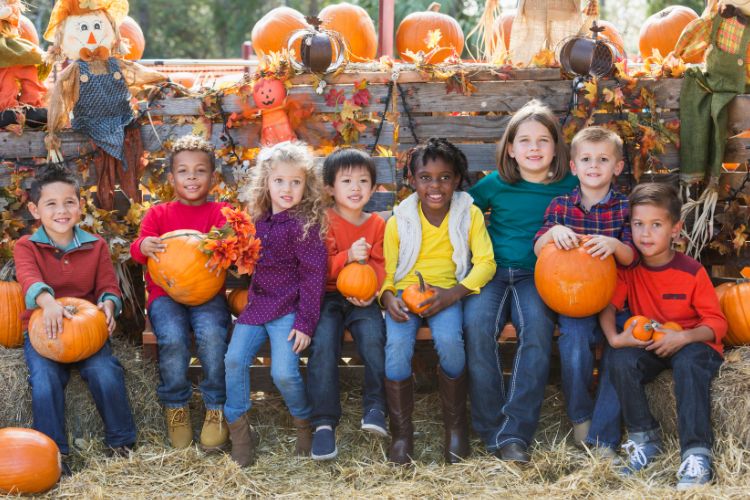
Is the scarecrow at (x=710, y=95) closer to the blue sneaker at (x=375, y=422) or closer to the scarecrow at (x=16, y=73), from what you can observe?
the blue sneaker at (x=375, y=422)

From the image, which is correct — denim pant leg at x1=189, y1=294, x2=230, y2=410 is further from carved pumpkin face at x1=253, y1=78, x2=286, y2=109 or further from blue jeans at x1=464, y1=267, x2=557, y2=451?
carved pumpkin face at x1=253, y1=78, x2=286, y2=109

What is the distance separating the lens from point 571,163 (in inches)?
176

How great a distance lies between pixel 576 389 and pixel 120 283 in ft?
8.55

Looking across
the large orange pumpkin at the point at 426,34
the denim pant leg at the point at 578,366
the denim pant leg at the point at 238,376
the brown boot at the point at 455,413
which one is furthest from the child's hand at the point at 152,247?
the large orange pumpkin at the point at 426,34

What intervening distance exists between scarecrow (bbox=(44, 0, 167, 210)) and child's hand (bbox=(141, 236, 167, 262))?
828 millimetres

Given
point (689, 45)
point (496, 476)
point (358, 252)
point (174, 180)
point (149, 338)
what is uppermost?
point (689, 45)

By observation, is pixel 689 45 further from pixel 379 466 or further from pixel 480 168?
pixel 379 466

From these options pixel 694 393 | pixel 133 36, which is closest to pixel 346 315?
pixel 694 393

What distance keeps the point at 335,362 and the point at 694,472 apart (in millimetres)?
1663

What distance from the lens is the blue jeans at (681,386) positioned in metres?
3.70

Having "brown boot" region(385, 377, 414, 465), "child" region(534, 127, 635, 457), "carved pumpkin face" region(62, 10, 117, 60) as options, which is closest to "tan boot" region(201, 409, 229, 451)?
"brown boot" region(385, 377, 414, 465)

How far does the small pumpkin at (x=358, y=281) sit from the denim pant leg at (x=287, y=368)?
0.29 meters

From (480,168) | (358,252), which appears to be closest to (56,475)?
(358,252)

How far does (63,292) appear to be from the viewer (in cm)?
429
